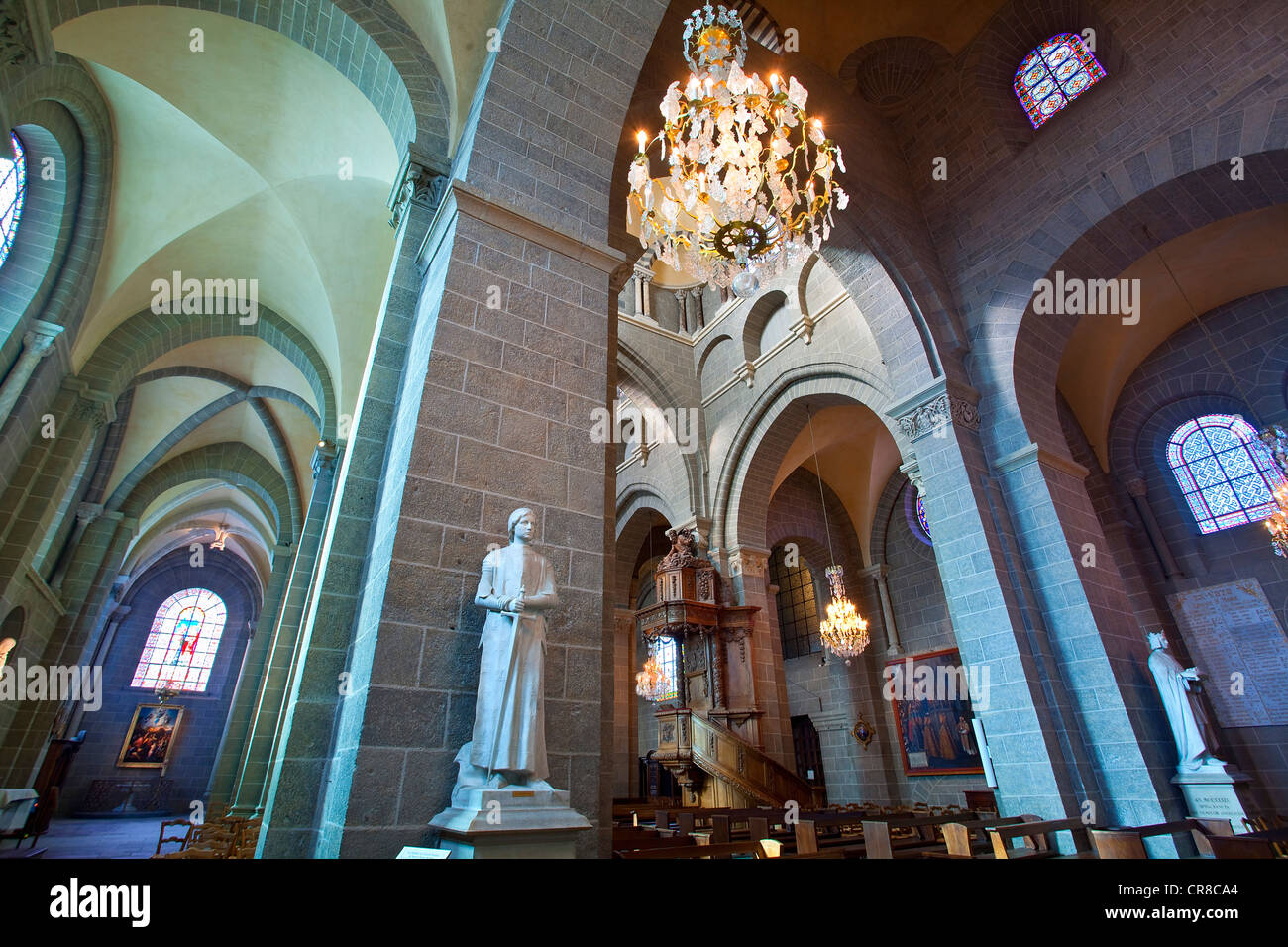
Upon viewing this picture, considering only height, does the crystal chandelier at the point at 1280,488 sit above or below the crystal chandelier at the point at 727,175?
below

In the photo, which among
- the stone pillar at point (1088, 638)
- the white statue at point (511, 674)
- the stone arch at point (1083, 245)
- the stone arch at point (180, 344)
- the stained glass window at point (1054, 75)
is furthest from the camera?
the stone arch at point (180, 344)

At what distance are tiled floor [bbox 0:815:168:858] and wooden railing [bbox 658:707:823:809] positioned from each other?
7.69m

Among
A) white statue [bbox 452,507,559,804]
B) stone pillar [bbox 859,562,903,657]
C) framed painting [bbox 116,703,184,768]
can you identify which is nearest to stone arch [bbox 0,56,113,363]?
white statue [bbox 452,507,559,804]

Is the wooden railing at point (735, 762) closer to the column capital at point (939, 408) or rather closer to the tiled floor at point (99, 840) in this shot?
the column capital at point (939, 408)

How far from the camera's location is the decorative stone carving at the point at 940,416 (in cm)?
699

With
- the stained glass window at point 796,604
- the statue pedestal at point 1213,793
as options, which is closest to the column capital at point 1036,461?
the statue pedestal at point 1213,793

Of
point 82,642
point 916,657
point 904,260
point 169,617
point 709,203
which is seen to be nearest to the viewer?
point 709,203

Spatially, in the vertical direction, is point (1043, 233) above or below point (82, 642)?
above

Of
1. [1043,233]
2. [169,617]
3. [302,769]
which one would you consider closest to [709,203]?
[1043,233]

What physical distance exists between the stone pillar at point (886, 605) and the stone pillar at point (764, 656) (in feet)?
9.94

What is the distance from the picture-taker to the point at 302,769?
3.30m

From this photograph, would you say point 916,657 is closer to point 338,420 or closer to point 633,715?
point 633,715

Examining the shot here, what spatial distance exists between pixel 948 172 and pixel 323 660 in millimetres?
9477
